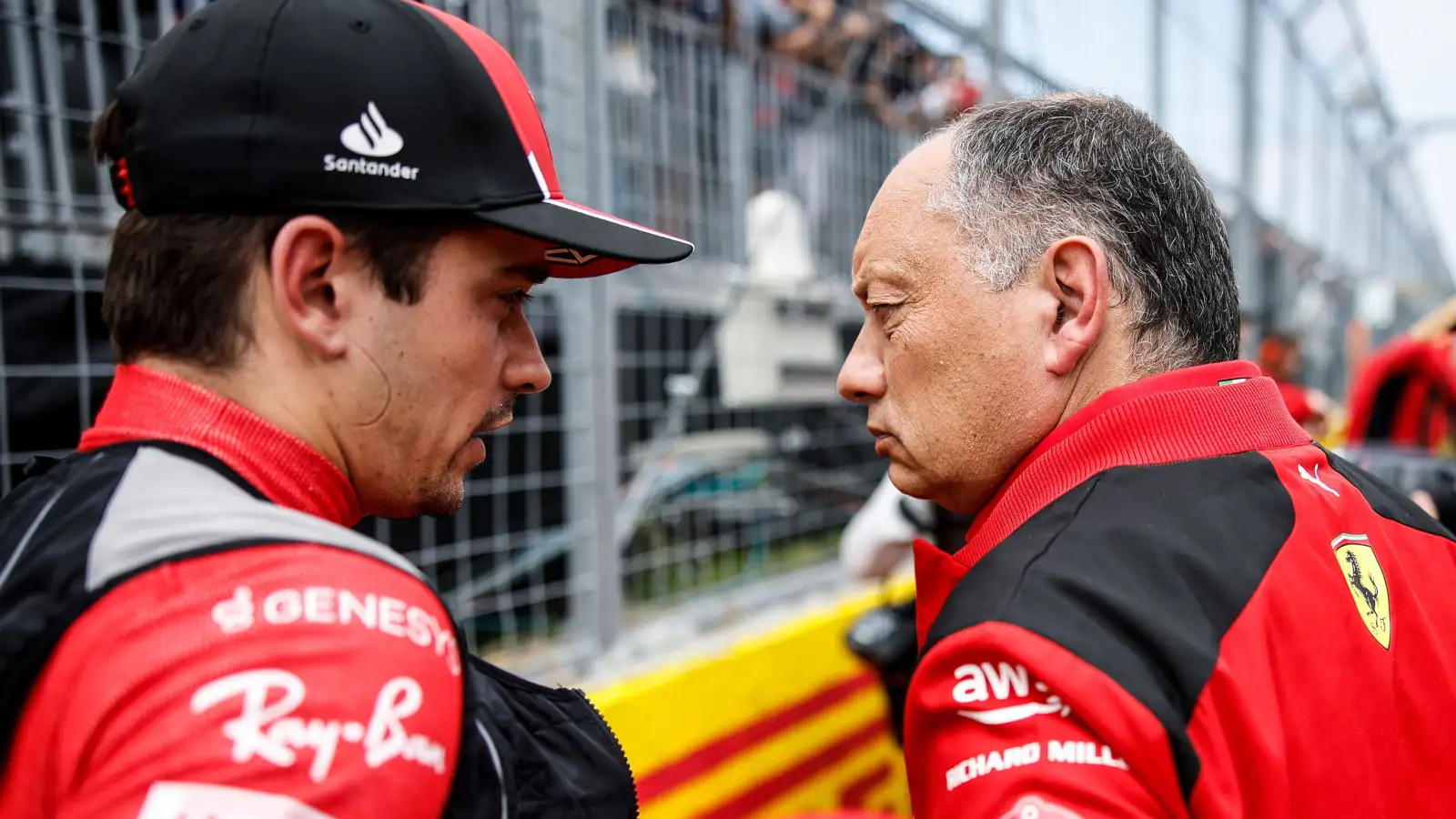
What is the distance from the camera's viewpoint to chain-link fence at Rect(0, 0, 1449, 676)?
201 cm

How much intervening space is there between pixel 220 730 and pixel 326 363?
14.8 inches

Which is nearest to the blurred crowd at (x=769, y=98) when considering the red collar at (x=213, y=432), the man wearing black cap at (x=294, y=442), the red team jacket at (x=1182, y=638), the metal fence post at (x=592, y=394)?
the metal fence post at (x=592, y=394)

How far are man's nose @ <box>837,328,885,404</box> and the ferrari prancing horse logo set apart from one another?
545 millimetres

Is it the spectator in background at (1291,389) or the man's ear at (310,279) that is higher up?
the man's ear at (310,279)

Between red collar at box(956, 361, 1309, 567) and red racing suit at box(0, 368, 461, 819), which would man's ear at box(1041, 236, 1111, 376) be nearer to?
red collar at box(956, 361, 1309, 567)

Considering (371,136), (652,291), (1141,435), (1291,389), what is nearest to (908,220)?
(1141,435)

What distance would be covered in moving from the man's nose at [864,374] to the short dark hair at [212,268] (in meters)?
0.60

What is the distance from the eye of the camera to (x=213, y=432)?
85cm

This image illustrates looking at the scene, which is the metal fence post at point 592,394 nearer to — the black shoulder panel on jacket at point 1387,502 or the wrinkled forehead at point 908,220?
the wrinkled forehead at point 908,220

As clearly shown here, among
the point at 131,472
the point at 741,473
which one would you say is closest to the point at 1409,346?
the point at 741,473

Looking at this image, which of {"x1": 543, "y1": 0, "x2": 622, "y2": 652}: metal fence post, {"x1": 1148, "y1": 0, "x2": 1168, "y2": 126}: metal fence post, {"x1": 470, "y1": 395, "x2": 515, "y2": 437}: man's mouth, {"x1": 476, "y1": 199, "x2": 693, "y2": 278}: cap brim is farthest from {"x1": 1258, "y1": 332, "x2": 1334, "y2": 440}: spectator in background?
{"x1": 470, "y1": 395, "x2": 515, "y2": 437}: man's mouth

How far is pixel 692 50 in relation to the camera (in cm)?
342

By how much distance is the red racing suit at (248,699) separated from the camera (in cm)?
64

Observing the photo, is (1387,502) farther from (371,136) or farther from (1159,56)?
(1159,56)
